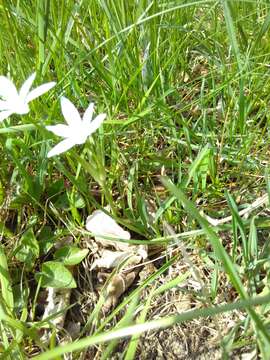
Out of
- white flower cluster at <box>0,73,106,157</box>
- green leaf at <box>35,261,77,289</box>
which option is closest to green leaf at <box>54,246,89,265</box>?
green leaf at <box>35,261,77,289</box>

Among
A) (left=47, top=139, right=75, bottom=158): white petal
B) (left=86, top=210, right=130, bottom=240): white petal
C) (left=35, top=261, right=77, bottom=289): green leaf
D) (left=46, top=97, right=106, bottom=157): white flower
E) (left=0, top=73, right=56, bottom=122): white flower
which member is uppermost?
(left=0, top=73, right=56, bottom=122): white flower

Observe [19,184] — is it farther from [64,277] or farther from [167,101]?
[167,101]

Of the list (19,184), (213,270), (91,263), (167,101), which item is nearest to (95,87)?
(167,101)

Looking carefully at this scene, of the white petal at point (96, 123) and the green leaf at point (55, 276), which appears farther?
the green leaf at point (55, 276)

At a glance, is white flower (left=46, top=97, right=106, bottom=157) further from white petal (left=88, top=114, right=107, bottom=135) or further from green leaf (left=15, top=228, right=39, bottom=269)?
green leaf (left=15, top=228, right=39, bottom=269)

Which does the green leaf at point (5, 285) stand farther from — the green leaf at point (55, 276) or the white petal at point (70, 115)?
the white petal at point (70, 115)

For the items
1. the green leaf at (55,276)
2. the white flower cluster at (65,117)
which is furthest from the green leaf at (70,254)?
the white flower cluster at (65,117)

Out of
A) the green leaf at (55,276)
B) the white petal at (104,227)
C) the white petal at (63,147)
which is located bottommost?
the green leaf at (55,276)
